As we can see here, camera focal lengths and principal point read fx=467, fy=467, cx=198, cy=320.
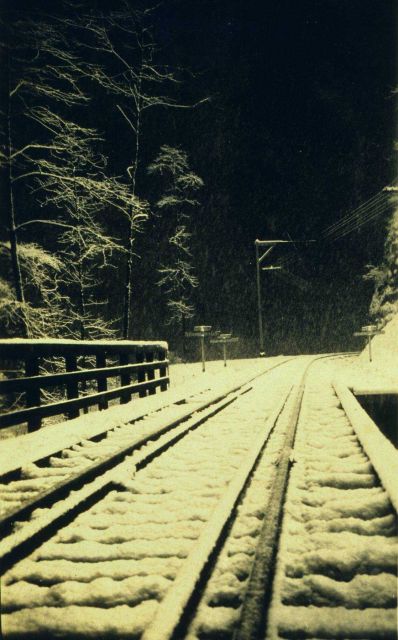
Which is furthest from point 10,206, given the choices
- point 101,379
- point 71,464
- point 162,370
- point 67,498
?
point 67,498

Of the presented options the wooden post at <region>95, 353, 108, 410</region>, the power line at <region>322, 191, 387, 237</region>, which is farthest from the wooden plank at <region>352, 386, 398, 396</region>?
the power line at <region>322, 191, 387, 237</region>

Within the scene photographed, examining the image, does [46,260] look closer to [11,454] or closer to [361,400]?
[11,454]

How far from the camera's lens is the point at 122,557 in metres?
2.93

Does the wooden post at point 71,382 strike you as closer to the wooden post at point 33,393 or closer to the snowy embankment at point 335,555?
the wooden post at point 33,393

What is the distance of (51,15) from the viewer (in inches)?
395

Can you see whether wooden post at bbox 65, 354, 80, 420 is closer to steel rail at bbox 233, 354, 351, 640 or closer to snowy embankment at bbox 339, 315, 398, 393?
steel rail at bbox 233, 354, 351, 640

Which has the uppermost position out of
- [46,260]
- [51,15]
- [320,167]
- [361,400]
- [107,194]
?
[320,167]

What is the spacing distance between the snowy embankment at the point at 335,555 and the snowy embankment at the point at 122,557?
31 centimetres

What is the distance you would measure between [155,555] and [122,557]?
208 millimetres

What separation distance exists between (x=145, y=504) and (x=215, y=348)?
3403cm

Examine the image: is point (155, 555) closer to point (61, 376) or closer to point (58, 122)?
point (61, 376)

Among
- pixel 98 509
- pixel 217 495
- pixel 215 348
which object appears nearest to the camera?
pixel 98 509

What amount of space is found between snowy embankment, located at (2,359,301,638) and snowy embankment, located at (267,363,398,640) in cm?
31

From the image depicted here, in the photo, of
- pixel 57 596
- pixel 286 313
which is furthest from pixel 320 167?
pixel 57 596
